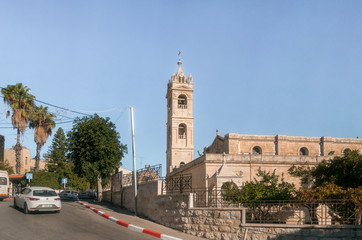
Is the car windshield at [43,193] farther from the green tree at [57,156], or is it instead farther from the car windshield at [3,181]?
the green tree at [57,156]

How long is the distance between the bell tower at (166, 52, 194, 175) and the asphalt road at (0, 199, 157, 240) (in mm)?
36687

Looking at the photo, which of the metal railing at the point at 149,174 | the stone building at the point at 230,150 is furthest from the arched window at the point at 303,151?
the metal railing at the point at 149,174

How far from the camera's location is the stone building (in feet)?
103

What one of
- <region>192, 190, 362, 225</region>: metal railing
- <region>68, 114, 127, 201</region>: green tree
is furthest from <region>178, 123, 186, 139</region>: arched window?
<region>192, 190, 362, 225</region>: metal railing

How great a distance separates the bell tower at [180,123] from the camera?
55.7m

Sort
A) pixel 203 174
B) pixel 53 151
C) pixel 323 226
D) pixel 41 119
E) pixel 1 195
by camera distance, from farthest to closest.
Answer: pixel 53 151, pixel 41 119, pixel 203 174, pixel 1 195, pixel 323 226

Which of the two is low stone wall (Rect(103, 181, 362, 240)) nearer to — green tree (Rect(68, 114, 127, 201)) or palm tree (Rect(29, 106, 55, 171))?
green tree (Rect(68, 114, 127, 201))

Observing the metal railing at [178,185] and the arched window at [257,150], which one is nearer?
the metal railing at [178,185]

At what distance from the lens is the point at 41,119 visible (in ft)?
139

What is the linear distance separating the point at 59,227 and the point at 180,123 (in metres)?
41.4

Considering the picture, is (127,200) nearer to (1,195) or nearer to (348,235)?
(1,195)

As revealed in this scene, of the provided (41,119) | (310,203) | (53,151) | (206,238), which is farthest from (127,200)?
(53,151)

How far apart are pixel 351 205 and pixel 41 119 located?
119ft

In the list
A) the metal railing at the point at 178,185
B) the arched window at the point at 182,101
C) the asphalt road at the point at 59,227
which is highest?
the arched window at the point at 182,101
